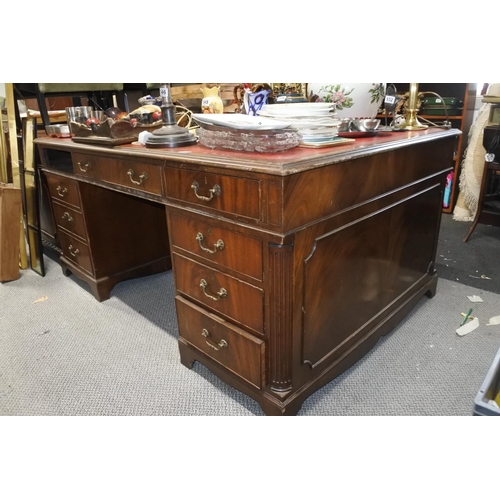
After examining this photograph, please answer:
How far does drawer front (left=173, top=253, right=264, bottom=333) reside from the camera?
1.13m

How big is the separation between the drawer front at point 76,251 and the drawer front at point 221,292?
88 centimetres

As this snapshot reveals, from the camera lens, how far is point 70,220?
81.4 inches

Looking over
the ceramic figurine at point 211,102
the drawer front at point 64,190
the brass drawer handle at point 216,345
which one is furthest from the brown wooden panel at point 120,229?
the brass drawer handle at point 216,345

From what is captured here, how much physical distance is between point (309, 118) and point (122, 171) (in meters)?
0.69

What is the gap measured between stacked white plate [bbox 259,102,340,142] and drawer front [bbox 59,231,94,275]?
4.21 ft

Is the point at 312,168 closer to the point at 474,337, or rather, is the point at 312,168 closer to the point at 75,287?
the point at 474,337

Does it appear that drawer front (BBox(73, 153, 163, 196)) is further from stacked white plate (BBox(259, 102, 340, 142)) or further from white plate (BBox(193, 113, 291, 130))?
stacked white plate (BBox(259, 102, 340, 142))

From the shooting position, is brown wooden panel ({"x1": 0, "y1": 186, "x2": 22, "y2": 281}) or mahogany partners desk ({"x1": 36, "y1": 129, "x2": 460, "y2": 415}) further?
brown wooden panel ({"x1": 0, "y1": 186, "x2": 22, "y2": 281})

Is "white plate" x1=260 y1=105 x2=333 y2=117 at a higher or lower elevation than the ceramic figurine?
lower

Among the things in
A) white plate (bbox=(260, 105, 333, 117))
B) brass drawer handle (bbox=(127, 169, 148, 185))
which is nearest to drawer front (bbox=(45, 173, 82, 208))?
brass drawer handle (bbox=(127, 169, 148, 185))

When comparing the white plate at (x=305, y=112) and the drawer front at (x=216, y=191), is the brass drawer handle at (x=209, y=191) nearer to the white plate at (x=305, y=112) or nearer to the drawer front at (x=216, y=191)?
the drawer front at (x=216, y=191)

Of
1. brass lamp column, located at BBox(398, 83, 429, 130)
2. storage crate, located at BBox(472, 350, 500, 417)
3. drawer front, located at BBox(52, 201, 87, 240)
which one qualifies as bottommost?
storage crate, located at BBox(472, 350, 500, 417)

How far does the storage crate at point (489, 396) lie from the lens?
93 centimetres
